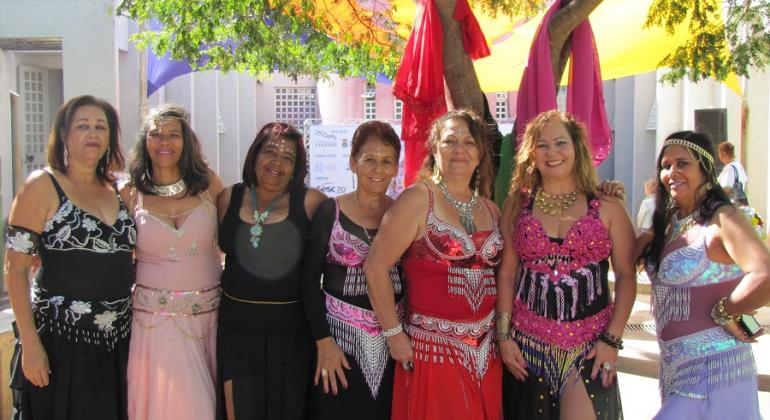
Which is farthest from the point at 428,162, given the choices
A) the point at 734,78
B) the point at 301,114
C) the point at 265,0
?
the point at 301,114

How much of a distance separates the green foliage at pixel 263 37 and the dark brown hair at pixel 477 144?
222 centimetres

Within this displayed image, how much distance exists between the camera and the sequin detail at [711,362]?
9.69ft

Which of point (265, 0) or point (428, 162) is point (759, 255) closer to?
point (428, 162)

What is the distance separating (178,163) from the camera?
11.5 feet

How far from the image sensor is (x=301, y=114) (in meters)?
24.6

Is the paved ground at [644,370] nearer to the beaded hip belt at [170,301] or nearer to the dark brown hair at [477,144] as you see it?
the dark brown hair at [477,144]

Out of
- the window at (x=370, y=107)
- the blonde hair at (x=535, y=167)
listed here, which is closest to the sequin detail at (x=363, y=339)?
the blonde hair at (x=535, y=167)

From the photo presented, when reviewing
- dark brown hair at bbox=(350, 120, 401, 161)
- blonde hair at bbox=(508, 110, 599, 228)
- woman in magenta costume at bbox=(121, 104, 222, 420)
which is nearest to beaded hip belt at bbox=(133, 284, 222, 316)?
woman in magenta costume at bbox=(121, 104, 222, 420)

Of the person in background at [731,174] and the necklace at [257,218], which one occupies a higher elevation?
the person in background at [731,174]

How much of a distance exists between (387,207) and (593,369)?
1212 millimetres

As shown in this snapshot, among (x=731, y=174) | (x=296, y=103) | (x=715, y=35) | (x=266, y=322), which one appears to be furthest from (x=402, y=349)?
(x=296, y=103)

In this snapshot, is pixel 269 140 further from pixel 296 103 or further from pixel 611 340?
pixel 296 103

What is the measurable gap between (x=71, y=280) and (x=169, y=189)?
0.63 metres

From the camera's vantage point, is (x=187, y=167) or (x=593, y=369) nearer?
(x=593, y=369)
